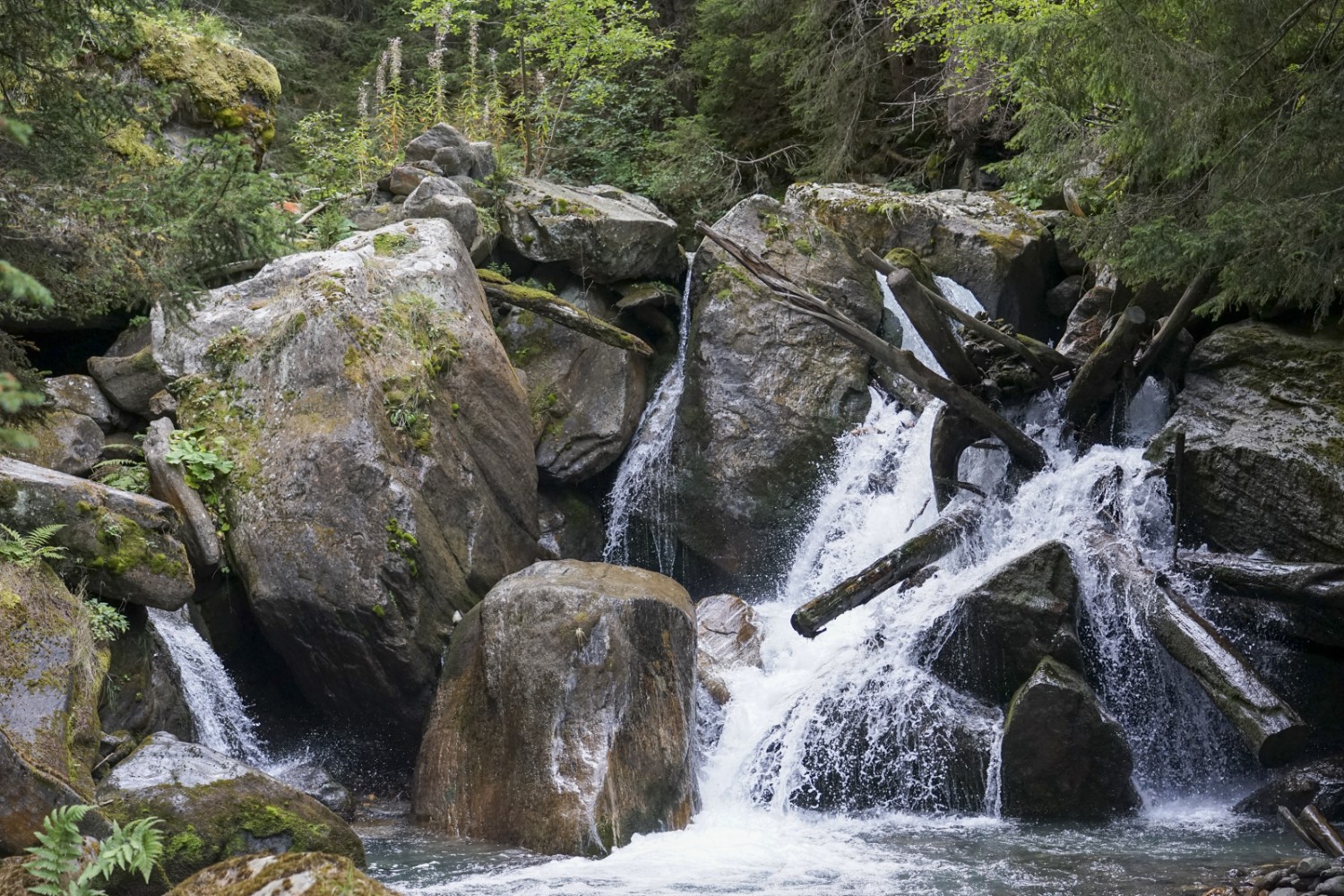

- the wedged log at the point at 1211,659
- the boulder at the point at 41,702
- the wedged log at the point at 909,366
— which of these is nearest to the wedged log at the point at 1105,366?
the wedged log at the point at 909,366

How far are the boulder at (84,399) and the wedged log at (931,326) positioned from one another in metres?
6.81

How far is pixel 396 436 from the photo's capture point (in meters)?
8.68

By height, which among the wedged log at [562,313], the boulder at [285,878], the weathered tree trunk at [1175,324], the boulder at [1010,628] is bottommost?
the boulder at [285,878]

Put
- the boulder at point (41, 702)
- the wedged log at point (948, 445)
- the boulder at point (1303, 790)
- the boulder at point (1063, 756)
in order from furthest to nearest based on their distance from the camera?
1. the wedged log at point (948, 445)
2. the boulder at point (1063, 756)
3. the boulder at point (1303, 790)
4. the boulder at point (41, 702)

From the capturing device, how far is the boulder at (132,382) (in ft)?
30.0

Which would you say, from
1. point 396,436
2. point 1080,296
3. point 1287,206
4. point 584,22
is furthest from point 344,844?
point 584,22

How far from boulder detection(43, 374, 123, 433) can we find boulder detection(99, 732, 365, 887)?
12.7 feet

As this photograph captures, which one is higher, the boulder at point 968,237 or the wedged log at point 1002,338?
the boulder at point 968,237

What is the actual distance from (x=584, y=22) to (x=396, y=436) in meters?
8.73

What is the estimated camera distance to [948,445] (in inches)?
391

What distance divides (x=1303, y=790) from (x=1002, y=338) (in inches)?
174

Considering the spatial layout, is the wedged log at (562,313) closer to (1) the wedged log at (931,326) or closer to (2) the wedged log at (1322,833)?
(1) the wedged log at (931,326)

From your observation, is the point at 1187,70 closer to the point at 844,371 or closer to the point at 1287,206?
the point at 1287,206

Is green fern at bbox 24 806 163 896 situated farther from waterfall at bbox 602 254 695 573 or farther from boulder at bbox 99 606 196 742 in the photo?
waterfall at bbox 602 254 695 573
